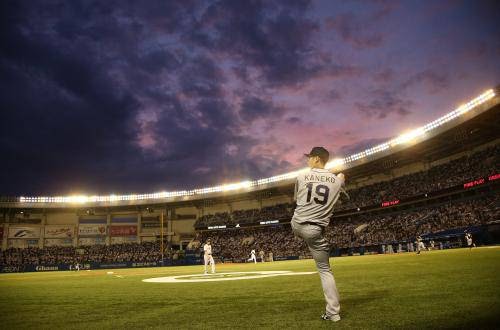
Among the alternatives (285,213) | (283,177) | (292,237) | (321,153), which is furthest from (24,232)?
(321,153)

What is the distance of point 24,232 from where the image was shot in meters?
68.6

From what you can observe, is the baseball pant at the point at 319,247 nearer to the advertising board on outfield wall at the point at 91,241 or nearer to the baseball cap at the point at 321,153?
the baseball cap at the point at 321,153

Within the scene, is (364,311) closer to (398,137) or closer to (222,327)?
(222,327)

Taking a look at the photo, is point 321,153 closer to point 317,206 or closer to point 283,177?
point 317,206

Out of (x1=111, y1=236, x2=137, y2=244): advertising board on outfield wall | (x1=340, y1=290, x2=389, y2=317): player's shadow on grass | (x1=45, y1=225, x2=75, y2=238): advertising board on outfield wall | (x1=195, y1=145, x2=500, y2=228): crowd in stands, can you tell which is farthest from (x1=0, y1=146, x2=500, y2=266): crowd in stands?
(x1=340, y1=290, x2=389, y2=317): player's shadow on grass

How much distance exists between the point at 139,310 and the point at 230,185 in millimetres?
64800

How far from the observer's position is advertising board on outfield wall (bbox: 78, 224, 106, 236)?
72.2m

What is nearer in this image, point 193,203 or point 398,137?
point 398,137

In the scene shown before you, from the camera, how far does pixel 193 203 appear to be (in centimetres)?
7694

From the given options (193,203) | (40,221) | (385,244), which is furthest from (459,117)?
(40,221)

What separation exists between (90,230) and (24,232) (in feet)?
38.5

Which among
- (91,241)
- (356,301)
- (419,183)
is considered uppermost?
(419,183)

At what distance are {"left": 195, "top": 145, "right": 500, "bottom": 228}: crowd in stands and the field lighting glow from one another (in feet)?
20.4

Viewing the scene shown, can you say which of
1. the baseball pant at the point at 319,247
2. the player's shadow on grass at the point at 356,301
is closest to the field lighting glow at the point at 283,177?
the player's shadow on grass at the point at 356,301
